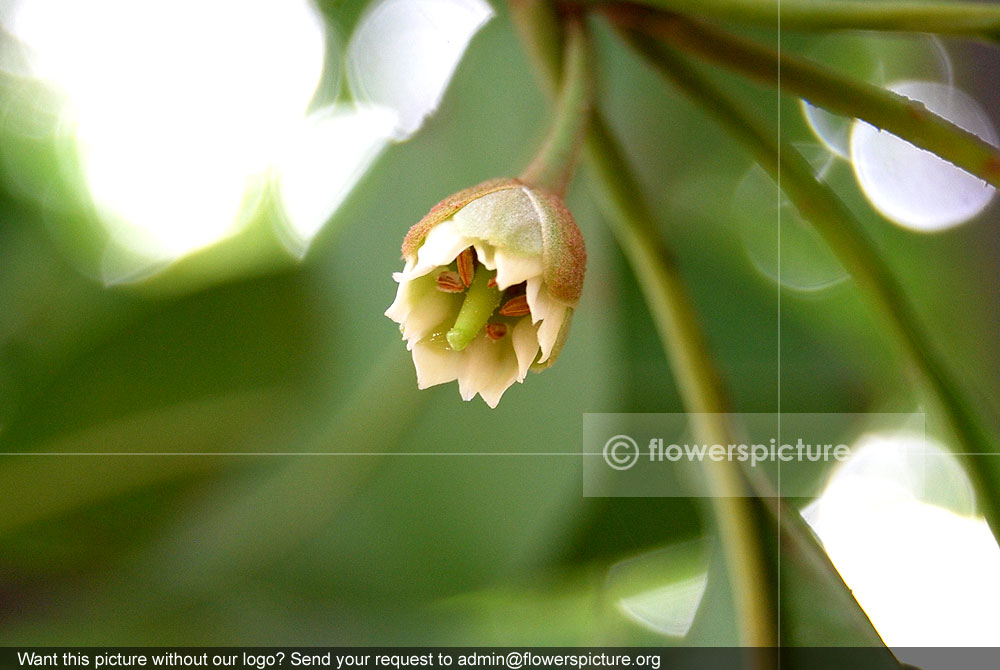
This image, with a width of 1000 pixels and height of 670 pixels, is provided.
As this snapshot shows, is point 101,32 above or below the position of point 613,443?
above

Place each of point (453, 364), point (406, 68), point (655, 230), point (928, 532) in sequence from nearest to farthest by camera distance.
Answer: point (453, 364) < point (655, 230) < point (928, 532) < point (406, 68)

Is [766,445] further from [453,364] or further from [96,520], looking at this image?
[96,520]

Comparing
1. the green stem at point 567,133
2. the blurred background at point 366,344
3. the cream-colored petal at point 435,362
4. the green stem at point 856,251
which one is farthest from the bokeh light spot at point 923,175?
the cream-colored petal at point 435,362

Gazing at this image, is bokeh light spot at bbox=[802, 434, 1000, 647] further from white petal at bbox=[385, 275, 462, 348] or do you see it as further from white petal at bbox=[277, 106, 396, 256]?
white petal at bbox=[277, 106, 396, 256]

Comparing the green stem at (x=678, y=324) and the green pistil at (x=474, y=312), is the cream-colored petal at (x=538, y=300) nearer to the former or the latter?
the green pistil at (x=474, y=312)

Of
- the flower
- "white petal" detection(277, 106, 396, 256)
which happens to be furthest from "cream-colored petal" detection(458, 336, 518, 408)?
"white petal" detection(277, 106, 396, 256)

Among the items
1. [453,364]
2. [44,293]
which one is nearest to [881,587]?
[453,364]
